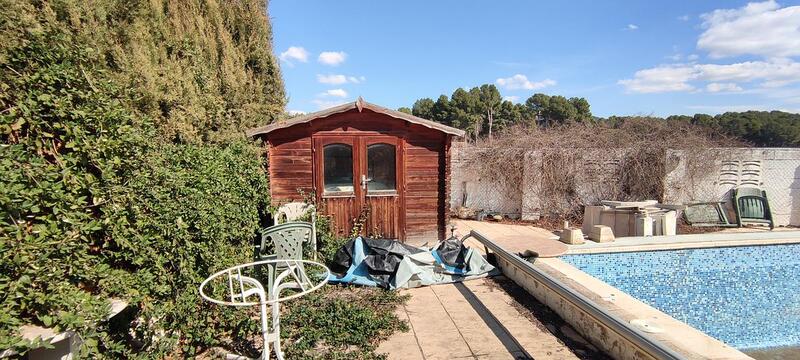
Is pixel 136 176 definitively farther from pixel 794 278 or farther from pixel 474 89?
pixel 474 89

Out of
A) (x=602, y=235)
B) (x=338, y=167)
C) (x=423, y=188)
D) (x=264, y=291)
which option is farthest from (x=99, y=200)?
(x=602, y=235)

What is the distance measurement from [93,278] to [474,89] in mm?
36584

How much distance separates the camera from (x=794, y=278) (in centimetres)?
638

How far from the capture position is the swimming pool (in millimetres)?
5723

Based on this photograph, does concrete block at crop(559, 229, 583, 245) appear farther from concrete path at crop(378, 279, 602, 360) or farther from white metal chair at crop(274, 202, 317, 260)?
white metal chair at crop(274, 202, 317, 260)

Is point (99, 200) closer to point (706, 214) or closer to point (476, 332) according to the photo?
point (476, 332)

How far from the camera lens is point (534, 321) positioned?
399cm

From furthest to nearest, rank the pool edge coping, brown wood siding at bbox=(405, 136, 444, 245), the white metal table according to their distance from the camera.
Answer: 1. brown wood siding at bbox=(405, 136, 444, 245)
2. the pool edge coping
3. the white metal table

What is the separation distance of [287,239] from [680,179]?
34.6 ft

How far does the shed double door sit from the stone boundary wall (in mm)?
4316

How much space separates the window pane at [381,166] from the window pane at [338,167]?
342mm

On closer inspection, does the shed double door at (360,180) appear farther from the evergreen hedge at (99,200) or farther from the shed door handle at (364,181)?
the evergreen hedge at (99,200)

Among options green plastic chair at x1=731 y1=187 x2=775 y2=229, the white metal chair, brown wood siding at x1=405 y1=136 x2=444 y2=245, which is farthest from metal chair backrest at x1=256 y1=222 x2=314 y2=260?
green plastic chair at x1=731 y1=187 x2=775 y2=229

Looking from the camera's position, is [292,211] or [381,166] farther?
[381,166]
